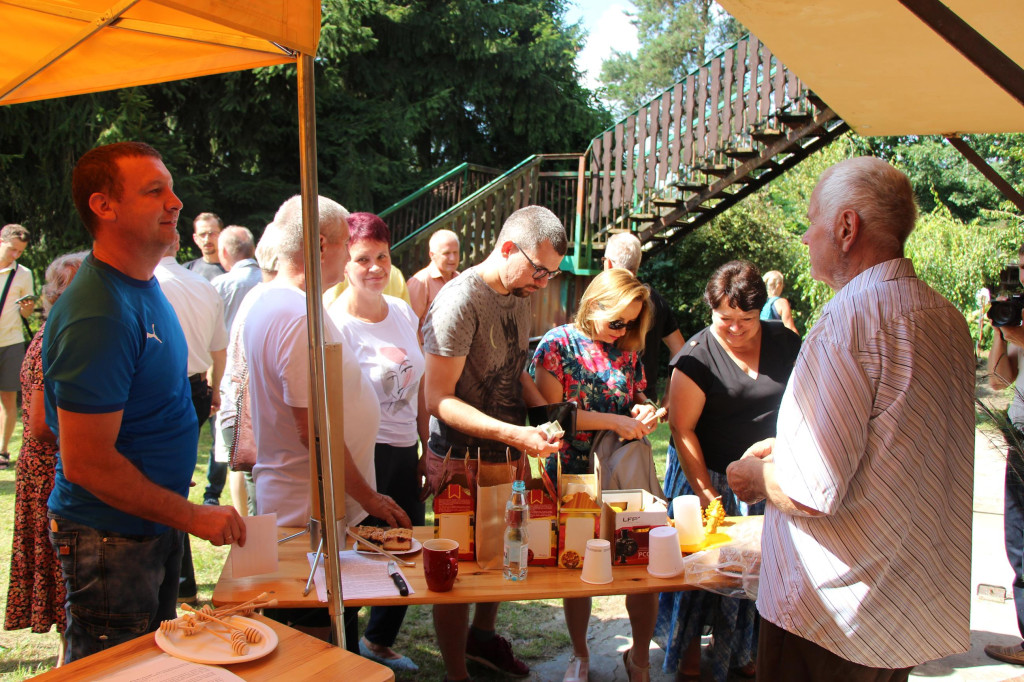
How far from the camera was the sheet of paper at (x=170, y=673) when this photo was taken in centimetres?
151

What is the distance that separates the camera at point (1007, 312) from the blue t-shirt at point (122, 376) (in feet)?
10.5

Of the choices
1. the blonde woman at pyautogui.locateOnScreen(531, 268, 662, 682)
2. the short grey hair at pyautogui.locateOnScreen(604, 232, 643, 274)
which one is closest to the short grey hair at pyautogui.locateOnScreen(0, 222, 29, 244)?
the short grey hair at pyautogui.locateOnScreen(604, 232, 643, 274)

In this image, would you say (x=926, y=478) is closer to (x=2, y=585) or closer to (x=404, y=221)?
(x=2, y=585)

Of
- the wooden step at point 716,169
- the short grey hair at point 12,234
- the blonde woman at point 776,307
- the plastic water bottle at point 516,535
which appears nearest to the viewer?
the plastic water bottle at point 516,535

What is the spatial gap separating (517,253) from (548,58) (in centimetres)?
1223

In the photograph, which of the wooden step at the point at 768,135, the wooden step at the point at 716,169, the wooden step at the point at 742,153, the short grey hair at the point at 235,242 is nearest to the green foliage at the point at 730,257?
the wooden step at the point at 716,169

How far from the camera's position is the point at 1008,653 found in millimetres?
3506

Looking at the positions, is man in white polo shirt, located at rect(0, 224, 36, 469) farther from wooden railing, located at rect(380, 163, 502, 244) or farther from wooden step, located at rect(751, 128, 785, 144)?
wooden step, located at rect(751, 128, 785, 144)

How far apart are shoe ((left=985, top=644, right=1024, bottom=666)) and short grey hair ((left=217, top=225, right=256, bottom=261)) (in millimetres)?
4889

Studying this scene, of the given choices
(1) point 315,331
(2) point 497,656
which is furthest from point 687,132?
(1) point 315,331

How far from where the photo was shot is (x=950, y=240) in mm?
11188

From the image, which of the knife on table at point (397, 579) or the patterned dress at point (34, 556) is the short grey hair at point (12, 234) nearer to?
the patterned dress at point (34, 556)

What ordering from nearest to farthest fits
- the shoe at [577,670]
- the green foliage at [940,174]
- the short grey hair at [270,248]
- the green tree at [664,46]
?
1. the short grey hair at [270,248]
2. the shoe at [577,670]
3. the green foliage at [940,174]
4. the green tree at [664,46]

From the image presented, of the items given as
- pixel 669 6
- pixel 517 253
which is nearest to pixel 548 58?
pixel 517 253
